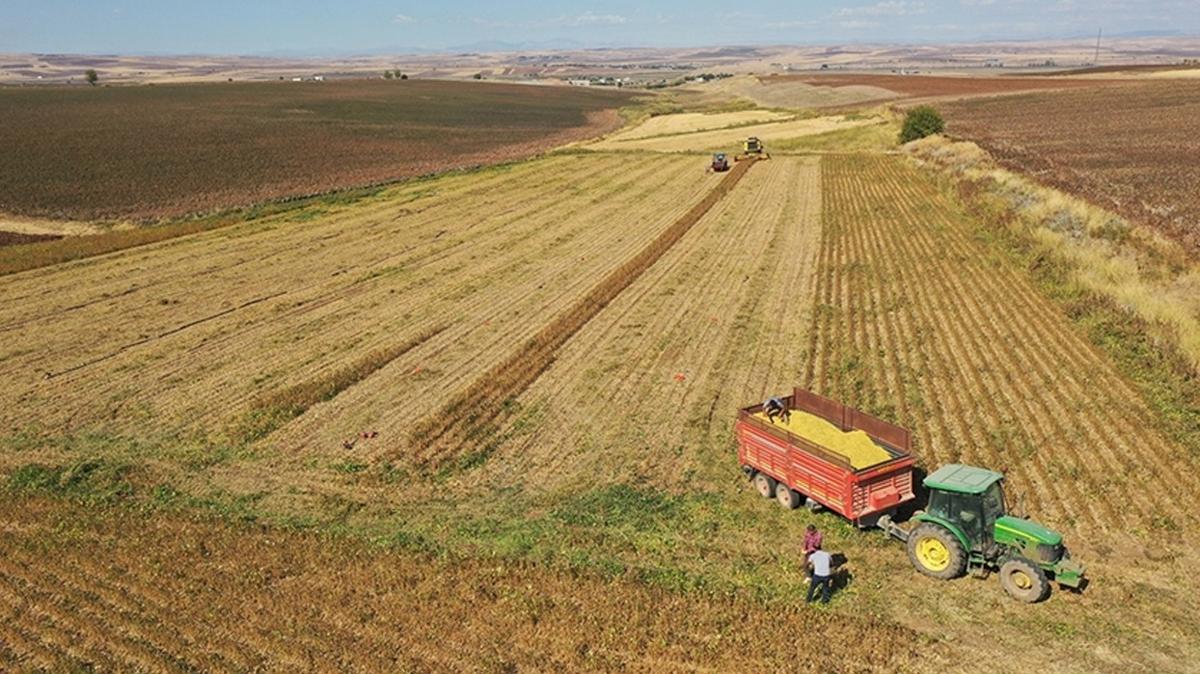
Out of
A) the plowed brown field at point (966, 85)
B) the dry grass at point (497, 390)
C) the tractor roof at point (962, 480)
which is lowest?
the dry grass at point (497, 390)

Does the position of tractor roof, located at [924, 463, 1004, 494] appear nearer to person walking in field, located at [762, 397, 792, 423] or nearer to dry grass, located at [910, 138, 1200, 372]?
person walking in field, located at [762, 397, 792, 423]

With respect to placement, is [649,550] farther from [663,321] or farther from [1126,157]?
[1126,157]

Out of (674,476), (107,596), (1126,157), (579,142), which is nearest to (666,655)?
(674,476)

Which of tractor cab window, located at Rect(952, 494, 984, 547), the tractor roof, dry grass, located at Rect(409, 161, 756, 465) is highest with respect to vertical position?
the tractor roof

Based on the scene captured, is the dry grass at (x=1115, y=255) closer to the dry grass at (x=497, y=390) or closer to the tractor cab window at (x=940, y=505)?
the tractor cab window at (x=940, y=505)

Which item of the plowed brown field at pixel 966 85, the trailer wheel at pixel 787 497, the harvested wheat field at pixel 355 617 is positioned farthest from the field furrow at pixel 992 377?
the plowed brown field at pixel 966 85

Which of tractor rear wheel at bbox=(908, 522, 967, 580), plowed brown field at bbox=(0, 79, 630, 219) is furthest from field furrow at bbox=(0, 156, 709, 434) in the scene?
plowed brown field at bbox=(0, 79, 630, 219)

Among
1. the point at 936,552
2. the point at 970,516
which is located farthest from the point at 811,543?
the point at 970,516
